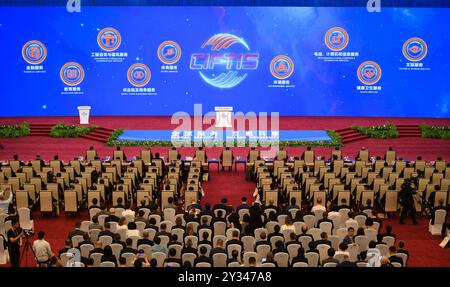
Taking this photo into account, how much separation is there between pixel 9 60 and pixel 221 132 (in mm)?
10816

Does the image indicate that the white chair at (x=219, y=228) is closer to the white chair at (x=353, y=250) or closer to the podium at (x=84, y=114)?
the white chair at (x=353, y=250)

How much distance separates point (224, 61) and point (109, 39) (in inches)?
212

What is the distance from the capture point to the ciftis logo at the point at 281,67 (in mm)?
27266

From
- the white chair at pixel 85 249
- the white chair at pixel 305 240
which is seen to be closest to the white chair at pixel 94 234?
the white chair at pixel 85 249

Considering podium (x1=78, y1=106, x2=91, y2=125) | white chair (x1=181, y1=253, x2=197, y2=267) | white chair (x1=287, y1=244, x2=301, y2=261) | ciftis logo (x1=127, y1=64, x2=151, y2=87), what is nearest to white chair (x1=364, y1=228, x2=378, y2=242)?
white chair (x1=287, y1=244, x2=301, y2=261)

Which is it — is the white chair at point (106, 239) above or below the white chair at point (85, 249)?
above

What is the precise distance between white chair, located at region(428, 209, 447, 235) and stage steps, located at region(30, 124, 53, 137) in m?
17.0

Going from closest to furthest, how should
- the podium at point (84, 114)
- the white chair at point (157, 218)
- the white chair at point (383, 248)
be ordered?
the white chair at point (383, 248), the white chair at point (157, 218), the podium at point (84, 114)

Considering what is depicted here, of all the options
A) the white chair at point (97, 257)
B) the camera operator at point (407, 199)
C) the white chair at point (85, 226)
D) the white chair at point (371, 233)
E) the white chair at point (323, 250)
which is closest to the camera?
the white chair at point (97, 257)

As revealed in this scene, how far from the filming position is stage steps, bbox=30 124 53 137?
82.8ft

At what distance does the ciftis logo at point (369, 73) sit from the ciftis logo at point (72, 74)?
514 inches

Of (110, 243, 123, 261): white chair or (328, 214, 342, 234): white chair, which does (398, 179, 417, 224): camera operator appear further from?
(110, 243, 123, 261): white chair

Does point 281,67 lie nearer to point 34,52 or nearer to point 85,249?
point 34,52
